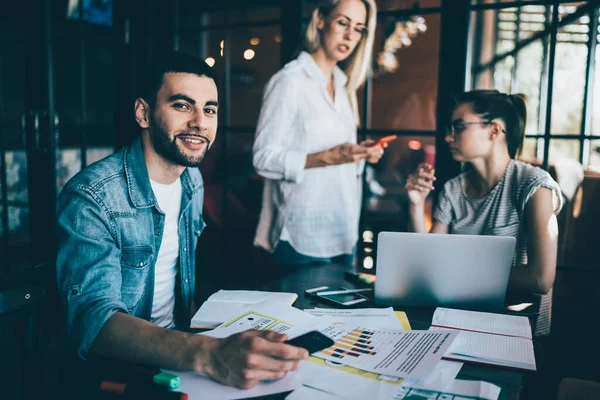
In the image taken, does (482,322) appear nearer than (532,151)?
Yes

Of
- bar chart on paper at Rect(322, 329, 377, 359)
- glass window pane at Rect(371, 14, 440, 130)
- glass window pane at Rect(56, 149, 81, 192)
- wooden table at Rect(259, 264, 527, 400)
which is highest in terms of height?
glass window pane at Rect(371, 14, 440, 130)

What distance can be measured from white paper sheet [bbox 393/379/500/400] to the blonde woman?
1.31m

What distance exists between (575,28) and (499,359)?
202cm

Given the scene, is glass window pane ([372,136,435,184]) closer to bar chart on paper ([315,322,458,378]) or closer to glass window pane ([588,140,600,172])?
glass window pane ([588,140,600,172])

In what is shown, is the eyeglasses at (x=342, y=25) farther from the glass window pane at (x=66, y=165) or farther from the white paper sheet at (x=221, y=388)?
the glass window pane at (x=66, y=165)

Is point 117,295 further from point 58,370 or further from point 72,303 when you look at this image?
point 58,370

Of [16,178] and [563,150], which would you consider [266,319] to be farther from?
[16,178]

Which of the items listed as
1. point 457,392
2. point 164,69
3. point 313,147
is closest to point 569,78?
point 313,147

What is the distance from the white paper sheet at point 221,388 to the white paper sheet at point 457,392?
206 mm

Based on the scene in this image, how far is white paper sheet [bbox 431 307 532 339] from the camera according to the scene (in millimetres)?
1345

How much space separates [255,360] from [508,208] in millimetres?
1390

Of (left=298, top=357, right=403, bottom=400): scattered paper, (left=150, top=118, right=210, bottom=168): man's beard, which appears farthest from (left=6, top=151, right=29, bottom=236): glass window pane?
(left=298, top=357, right=403, bottom=400): scattered paper

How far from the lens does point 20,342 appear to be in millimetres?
1674

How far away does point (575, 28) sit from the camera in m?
2.55
